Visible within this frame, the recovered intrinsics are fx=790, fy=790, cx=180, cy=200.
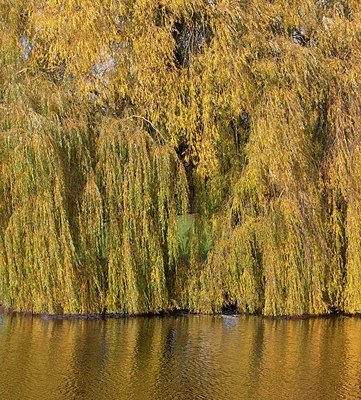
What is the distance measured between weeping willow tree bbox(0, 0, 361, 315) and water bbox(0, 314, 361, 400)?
0.69 metres

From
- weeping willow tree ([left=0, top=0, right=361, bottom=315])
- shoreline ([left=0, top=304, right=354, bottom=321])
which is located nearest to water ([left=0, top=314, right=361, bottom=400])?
shoreline ([left=0, top=304, right=354, bottom=321])

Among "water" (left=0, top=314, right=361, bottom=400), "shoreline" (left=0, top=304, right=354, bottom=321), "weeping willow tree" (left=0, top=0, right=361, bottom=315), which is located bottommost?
"water" (left=0, top=314, right=361, bottom=400)

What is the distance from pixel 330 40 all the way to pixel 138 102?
403cm

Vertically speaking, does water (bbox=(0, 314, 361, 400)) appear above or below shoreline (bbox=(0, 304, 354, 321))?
below

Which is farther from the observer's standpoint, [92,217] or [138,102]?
[138,102]

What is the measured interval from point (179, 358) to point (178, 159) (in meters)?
4.86

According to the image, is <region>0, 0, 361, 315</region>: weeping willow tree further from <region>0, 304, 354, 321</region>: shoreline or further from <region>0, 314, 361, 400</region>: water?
<region>0, 314, 361, 400</region>: water

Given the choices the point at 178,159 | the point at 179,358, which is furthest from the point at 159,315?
the point at 179,358

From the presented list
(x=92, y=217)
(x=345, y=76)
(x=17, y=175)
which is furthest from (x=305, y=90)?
(x=17, y=175)

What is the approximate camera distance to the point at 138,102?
14898 mm

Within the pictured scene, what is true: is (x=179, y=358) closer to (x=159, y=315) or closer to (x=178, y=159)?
(x=159, y=315)

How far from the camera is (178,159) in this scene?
14648 millimetres

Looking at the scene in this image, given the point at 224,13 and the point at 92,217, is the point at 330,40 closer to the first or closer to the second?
the point at 224,13

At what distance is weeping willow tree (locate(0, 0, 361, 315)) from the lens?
13.6 m
